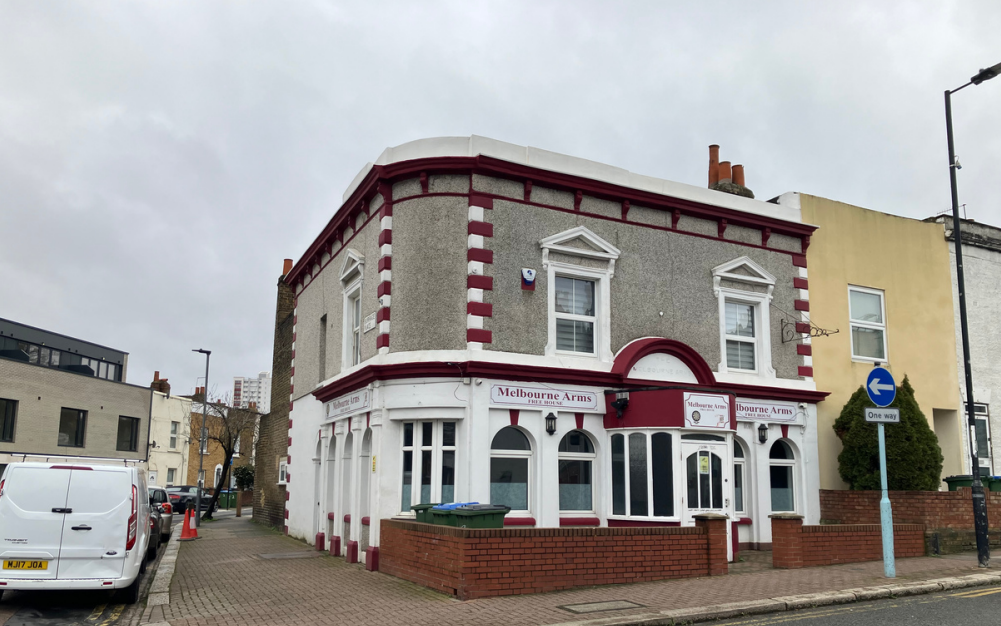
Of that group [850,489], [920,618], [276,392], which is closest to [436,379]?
[920,618]

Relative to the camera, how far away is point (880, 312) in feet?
69.1

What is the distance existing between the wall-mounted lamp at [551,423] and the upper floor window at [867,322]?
915 cm

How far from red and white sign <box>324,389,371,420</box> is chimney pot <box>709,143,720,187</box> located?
34.3 ft

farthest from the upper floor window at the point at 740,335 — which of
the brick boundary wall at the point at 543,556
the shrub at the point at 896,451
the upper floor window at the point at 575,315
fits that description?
the brick boundary wall at the point at 543,556

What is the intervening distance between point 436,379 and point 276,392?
49.6 feet

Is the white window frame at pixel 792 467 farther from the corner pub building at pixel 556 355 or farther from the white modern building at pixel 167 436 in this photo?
the white modern building at pixel 167 436

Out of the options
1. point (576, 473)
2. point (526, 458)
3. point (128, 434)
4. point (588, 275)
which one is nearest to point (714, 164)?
point (588, 275)

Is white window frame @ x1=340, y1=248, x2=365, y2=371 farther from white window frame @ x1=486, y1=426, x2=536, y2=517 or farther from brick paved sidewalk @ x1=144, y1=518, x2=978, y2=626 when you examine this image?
brick paved sidewalk @ x1=144, y1=518, x2=978, y2=626

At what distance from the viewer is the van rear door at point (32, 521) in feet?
34.7

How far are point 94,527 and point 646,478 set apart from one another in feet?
31.0

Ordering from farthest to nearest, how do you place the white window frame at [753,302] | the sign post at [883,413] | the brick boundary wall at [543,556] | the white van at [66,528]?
the white window frame at [753,302], the sign post at [883,413], the brick boundary wall at [543,556], the white van at [66,528]

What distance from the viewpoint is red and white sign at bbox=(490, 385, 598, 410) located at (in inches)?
603

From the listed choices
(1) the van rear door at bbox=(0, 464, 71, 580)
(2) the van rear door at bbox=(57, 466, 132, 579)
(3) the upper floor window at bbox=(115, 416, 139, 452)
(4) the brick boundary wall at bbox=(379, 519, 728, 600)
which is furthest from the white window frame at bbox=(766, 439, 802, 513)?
(3) the upper floor window at bbox=(115, 416, 139, 452)

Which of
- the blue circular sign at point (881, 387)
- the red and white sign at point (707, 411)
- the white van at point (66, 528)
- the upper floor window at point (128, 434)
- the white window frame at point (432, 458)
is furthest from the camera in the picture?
the upper floor window at point (128, 434)
